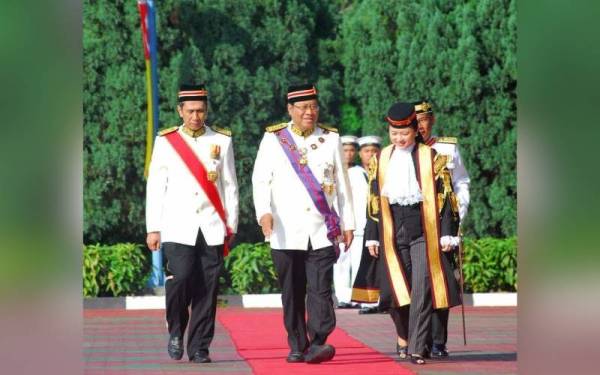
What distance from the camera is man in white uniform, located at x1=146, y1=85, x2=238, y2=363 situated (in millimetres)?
11664

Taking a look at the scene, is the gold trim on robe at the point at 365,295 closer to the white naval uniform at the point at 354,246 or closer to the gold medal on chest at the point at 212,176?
the gold medal on chest at the point at 212,176

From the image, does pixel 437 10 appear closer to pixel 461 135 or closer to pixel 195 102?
pixel 461 135

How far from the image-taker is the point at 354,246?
19.2 metres

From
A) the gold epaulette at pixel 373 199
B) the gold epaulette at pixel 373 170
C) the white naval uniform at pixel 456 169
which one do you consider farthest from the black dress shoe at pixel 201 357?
the white naval uniform at pixel 456 169

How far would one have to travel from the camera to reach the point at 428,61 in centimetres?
2273

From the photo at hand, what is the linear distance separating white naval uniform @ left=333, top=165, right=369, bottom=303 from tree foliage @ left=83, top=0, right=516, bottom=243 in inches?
135

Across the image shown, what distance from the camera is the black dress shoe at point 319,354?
11.3 m

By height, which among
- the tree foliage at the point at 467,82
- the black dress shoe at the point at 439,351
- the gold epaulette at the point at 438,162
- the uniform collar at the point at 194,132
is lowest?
the black dress shoe at the point at 439,351

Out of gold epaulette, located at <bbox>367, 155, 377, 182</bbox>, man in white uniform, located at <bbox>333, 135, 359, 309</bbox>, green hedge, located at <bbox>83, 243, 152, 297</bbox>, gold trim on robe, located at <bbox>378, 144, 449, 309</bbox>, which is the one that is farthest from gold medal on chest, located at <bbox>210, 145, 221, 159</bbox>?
green hedge, located at <bbox>83, 243, 152, 297</bbox>

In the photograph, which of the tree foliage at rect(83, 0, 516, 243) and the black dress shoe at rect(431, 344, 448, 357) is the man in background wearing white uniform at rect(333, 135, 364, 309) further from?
the black dress shoe at rect(431, 344, 448, 357)

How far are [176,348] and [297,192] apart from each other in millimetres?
1535

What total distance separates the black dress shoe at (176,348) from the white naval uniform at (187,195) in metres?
0.76
